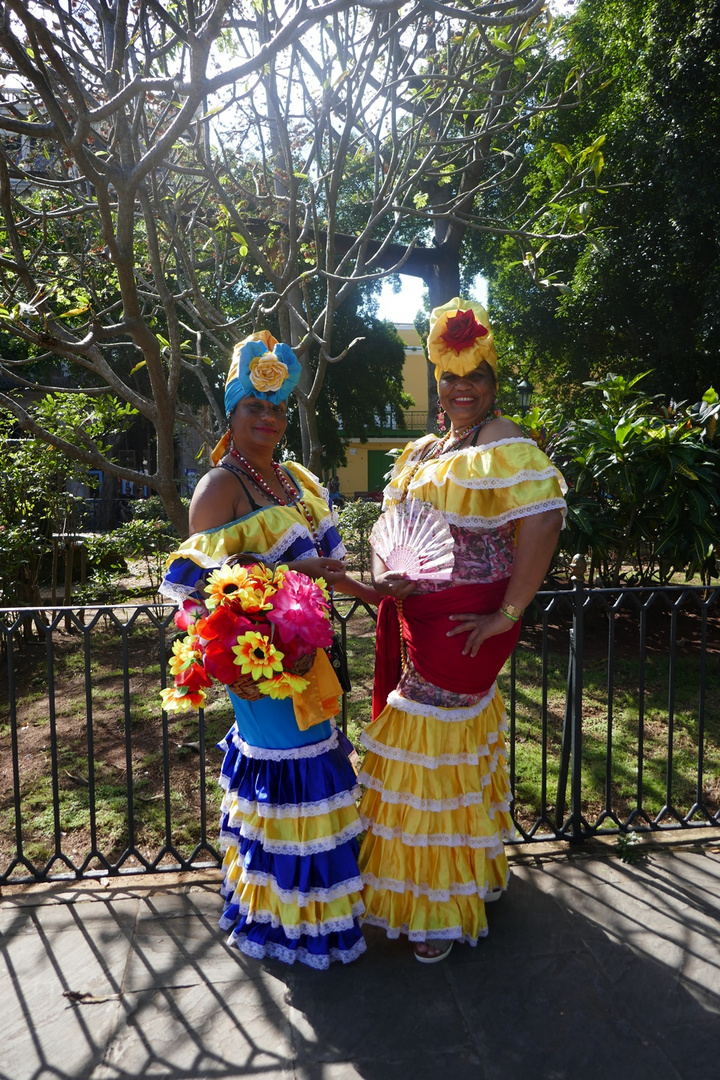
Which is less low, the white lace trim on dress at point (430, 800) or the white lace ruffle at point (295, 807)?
the white lace ruffle at point (295, 807)

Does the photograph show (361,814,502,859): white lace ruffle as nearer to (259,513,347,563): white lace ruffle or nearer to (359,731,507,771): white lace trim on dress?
(359,731,507,771): white lace trim on dress

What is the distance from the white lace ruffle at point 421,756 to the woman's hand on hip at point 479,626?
0.45 m

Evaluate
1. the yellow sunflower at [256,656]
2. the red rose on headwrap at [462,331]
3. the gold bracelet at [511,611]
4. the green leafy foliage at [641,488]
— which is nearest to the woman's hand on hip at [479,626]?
the gold bracelet at [511,611]

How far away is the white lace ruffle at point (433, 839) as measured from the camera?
273 cm

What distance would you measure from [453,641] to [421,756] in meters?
0.47

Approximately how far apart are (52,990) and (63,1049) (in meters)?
0.31

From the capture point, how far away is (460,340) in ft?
8.61

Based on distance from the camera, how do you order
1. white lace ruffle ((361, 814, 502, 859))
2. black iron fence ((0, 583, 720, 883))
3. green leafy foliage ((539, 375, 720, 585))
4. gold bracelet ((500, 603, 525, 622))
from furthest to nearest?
green leafy foliage ((539, 375, 720, 585)) < black iron fence ((0, 583, 720, 883)) < white lace ruffle ((361, 814, 502, 859)) < gold bracelet ((500, 603, 525, 622))

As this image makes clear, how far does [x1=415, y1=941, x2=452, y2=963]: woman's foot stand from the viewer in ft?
8.95

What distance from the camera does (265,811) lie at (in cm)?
264

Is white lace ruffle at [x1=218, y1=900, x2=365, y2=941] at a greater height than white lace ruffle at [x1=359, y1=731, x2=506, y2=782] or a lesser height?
lesser

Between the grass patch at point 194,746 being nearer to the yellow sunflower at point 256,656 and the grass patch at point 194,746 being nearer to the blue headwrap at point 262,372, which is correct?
the yellow sunflower at point 256,656

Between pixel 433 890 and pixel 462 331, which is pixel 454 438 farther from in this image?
pixel 433 890

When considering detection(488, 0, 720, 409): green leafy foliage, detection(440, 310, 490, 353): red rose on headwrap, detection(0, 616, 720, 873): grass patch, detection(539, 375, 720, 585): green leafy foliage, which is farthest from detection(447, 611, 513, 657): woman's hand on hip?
detection(488, 0, 720, 409): green leafy foliage
